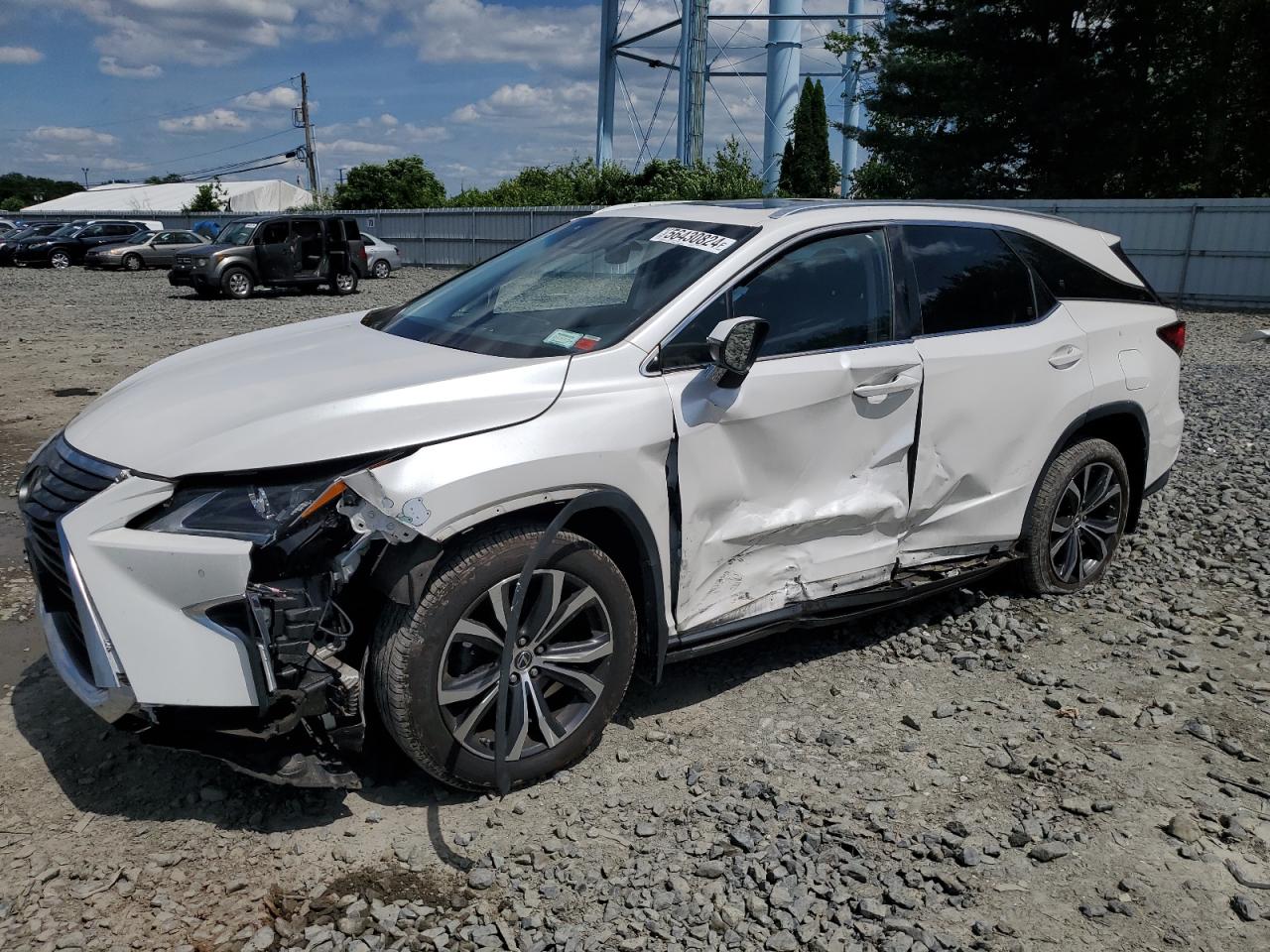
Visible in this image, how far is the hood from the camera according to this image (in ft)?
9.57

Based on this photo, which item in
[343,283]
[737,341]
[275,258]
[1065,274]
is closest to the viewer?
[737,341]

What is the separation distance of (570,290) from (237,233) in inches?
865

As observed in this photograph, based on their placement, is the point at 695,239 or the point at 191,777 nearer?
the point at 191,777

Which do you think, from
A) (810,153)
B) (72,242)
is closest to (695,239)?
(72,242)

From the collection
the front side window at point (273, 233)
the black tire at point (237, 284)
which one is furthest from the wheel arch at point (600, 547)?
the front side window at point (273, 233)

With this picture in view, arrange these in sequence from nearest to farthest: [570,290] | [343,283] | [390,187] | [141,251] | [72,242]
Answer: [570,290], [343,283], [141,251], [72,242], [390,187]

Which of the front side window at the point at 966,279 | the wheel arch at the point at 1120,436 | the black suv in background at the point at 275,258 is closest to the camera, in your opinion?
the front side window at the point at 966,279

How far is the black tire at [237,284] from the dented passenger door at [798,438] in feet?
68.2

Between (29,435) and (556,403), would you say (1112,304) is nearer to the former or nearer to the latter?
(556,403)

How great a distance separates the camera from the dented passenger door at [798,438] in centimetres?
352

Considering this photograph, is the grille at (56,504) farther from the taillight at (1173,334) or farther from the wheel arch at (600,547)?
the taillight at (1173,334)

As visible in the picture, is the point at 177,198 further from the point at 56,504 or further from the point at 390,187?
the point at 56,504

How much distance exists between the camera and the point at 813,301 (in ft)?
12.8

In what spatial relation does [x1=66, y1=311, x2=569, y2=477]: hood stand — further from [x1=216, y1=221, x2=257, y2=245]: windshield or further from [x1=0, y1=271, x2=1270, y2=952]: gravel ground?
[x1=216, y1=221, x2=257, y2=245]: windshield
